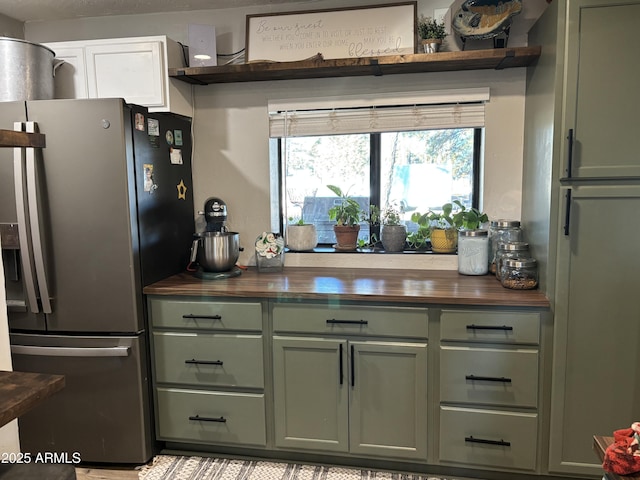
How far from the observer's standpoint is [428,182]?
287cm

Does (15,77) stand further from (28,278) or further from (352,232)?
(352,232)

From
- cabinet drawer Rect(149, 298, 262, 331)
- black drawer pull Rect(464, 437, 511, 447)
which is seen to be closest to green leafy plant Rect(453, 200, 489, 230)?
black drawer pull Rect(464, 437, 511, 447)

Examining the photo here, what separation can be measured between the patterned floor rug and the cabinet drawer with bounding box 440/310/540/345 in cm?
73

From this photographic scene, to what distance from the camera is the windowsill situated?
9.09ft

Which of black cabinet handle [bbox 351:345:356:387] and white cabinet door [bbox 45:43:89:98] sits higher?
white cabinet door [bbox 45:43:89:98]

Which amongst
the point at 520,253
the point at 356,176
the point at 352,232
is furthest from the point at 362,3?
the point at 520,253

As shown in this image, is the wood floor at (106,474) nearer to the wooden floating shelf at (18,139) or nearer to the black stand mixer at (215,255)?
the black stand mixer at (215,255)

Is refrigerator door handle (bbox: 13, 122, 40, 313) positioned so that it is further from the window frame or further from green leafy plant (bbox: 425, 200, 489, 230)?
green leafy plant (bbox: 425, 200, 489, 230)

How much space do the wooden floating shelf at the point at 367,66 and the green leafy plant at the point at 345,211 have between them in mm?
689

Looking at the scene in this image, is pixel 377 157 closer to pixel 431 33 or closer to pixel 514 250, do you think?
pixel 431 33

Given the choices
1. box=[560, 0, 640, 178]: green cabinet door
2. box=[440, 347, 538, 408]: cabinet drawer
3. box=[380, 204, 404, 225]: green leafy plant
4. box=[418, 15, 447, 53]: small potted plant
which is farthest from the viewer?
box=[380, 204, 404, 225]: green leafy plant

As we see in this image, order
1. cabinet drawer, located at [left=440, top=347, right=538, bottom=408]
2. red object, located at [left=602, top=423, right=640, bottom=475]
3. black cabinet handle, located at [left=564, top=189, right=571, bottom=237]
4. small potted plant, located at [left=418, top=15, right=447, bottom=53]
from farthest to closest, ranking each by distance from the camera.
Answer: small potted plant, located at [left=418, top=15, right=447, bottom=53]
cabinet drawer, located at [left=440, top=347, right=538, bottom=408]
black cabinet handle, located at [left=564, top=189, right=571, bottom=237]
red object, located at [left=602, top=423, right=640, bottom=475]

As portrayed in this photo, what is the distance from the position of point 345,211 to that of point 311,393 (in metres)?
1.09

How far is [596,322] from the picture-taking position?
2049 mm
